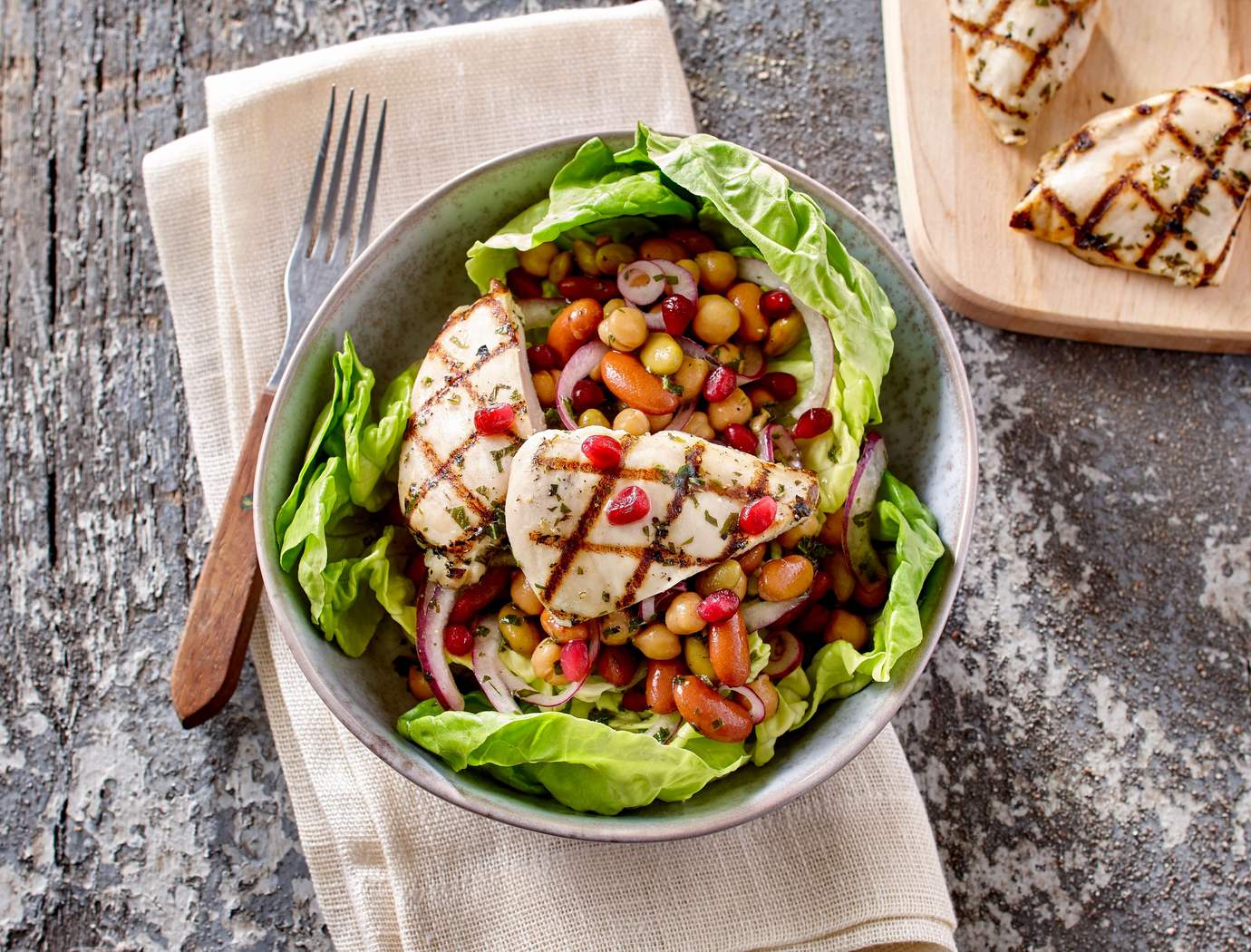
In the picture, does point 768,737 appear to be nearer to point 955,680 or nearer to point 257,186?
point 955,680

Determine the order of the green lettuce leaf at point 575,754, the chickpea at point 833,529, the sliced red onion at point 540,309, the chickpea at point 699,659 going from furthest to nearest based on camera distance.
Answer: the sliced red onion at point 540,309 → the chickpea at point 833,529 → the chickpea at point 699,659 → the green lettuce leaf at point 575,754

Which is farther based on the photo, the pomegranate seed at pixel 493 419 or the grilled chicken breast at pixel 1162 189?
the grilled chicken breast at pixel 1162 189

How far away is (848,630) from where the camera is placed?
318 cm

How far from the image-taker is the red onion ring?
10.4 feet

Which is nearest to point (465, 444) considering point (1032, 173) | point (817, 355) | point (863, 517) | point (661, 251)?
point (661, 251)

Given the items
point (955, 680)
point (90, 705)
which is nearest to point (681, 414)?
point (955, 680)

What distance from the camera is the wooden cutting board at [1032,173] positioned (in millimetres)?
4047

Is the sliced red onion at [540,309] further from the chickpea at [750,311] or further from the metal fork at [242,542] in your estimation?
the metal fork at [242,542]

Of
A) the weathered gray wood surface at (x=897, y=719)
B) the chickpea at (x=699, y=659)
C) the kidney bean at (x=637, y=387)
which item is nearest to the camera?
the chickpea at (x=699, y=659)

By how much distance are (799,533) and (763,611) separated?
252mm

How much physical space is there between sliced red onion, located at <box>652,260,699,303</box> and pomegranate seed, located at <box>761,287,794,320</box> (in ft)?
0.70

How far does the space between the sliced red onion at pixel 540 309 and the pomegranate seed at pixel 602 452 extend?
0.68 meters

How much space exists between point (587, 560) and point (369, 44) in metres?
2.24

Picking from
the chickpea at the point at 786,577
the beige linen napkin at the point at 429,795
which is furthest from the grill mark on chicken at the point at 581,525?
the beige linen napkin at the point at 429,795
